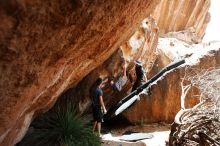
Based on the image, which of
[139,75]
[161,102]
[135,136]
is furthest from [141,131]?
[139,75]

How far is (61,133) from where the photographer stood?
10672mm

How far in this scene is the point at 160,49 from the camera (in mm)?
23297


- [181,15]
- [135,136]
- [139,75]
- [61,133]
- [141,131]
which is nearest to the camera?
[61,133]

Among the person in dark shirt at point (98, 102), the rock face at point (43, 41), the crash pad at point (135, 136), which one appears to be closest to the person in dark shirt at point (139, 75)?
the crash pad at point (135, 136)

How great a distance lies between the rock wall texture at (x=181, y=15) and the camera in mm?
27531

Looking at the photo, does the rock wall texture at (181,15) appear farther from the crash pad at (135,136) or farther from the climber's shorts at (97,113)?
the climber's shorts at (97,113)

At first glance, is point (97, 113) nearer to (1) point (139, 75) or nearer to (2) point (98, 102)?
(2) point (98, 102)

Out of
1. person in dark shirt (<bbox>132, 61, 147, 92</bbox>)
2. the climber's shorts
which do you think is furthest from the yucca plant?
person in dark shirt (<bbox>132, 61, 147, 92</bbox>)

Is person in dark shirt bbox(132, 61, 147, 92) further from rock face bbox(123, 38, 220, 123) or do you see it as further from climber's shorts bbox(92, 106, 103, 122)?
climber's shorts bbox(92, 106, 103, 122)

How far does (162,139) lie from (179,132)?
271 cm

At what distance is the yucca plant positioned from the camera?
10430 mm

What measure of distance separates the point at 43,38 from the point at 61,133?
5452mm

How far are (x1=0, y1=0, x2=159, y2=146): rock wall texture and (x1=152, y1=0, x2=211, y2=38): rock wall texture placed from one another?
20150 mm

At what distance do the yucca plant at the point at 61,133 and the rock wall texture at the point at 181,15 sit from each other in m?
17.3
